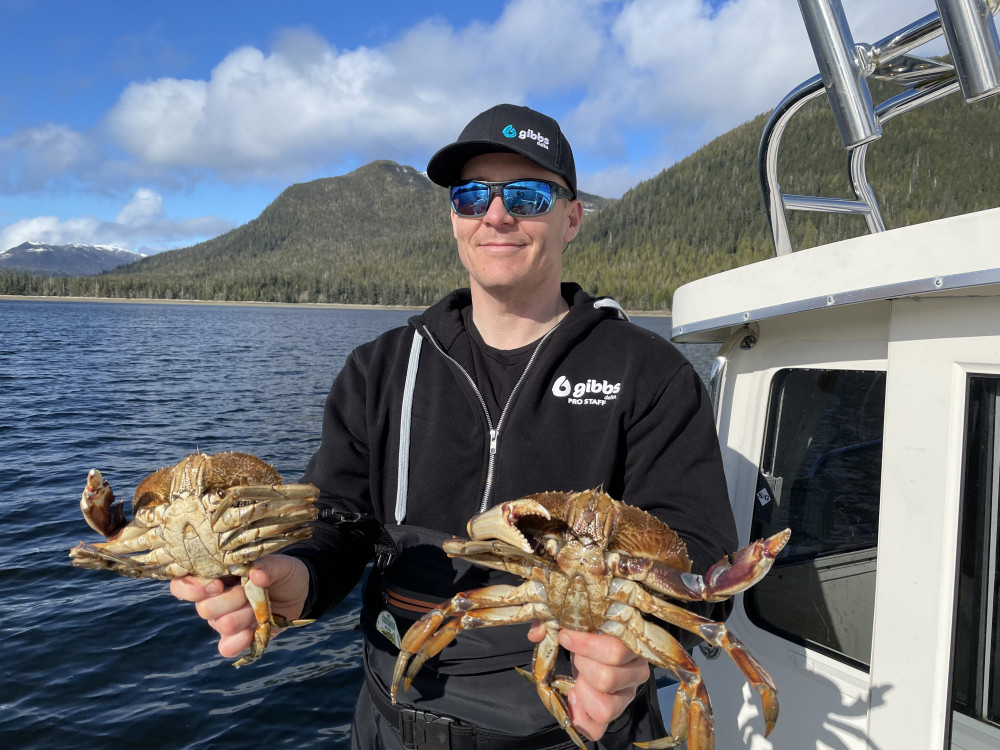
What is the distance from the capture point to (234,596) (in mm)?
2850

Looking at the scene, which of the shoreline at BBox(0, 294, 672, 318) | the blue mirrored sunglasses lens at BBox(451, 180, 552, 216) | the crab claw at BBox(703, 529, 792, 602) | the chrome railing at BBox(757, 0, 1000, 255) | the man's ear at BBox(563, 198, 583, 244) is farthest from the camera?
the shoreline at BBox(0, 294, 672, 318)

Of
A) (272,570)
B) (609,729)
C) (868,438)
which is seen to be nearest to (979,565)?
(868,438)

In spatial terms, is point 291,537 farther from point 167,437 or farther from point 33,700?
point 167,437

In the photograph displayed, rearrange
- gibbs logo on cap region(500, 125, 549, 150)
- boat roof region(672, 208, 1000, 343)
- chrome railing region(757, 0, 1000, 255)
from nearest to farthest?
boat roof region(672, 208, 1000, 343)
chrome railing region(757, 0, 1000, 255)
gibbs logo on cap region(500, 125, 549, 150)

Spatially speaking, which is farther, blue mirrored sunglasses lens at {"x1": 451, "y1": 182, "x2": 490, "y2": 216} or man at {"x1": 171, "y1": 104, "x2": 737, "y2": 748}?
blue mirrored sunglasses lens at {"x1": 451, "y1": 182, "x2": 490, "y2": 216}

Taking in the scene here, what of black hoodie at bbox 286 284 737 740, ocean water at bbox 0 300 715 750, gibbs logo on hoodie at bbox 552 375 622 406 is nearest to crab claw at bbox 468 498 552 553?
black hoodie at bbox 286 284 737 740

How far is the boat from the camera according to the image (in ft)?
8.67

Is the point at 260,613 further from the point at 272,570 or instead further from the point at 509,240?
the point at 509,240

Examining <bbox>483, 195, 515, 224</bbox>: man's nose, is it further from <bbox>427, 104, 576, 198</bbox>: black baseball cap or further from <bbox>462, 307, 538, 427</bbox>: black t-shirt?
<bbox>462, 307, 538, 427</bbox>: black t-shirt

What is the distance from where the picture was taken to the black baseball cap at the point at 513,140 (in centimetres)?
329

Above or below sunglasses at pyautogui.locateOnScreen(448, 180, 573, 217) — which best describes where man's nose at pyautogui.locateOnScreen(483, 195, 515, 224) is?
below

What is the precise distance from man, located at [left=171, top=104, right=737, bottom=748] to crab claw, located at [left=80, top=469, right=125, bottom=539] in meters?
0.47

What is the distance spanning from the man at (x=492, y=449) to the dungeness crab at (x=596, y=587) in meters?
0.12

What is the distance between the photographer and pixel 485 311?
11.8 feet
